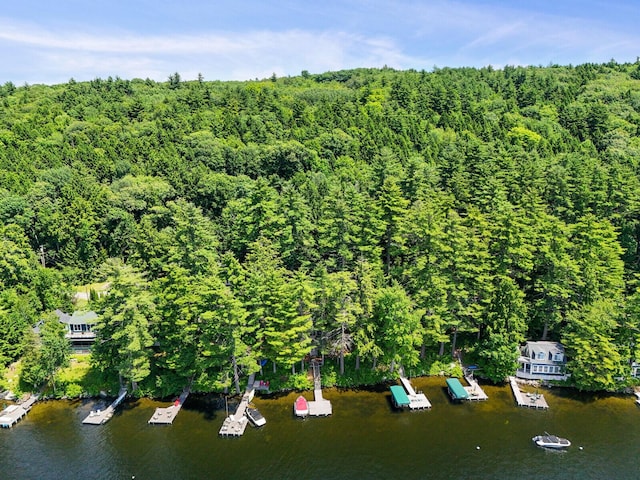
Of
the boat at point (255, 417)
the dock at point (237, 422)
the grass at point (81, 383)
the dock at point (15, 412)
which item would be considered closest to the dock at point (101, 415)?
the grass at point (81, 383)

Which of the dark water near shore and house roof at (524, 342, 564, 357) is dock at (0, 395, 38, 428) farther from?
house roof at (524, 342, 564, 357)

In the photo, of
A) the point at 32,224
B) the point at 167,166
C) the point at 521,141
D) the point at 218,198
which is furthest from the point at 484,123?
the point at 32,224

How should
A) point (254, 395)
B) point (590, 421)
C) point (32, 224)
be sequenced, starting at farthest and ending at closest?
point (32, 224) → point (254, 395) → point (590, 421)

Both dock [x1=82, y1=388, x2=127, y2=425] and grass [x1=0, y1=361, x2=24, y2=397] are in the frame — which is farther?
grass [x1=0, y1=361, x2=24, y2=397]

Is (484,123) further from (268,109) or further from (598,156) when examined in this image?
(268,109)

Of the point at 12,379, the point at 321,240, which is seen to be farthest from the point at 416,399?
the point at 12,379

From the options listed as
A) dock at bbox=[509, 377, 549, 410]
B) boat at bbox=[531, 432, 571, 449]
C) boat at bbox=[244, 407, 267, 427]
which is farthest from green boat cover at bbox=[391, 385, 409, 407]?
boat at bbox=[244, 407, 267, 427]
